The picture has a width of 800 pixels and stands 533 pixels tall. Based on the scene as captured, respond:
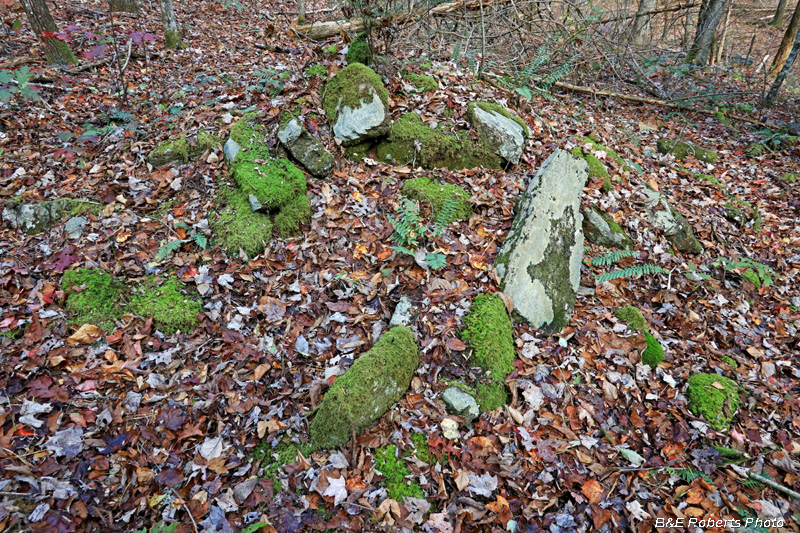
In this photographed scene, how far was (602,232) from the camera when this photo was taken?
546cm

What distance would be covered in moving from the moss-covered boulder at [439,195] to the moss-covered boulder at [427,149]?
52 cm

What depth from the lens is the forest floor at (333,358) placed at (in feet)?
10.1

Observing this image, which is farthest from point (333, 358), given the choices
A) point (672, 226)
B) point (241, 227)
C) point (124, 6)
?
point (124, 6)

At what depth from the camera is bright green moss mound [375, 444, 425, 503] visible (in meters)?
3.12

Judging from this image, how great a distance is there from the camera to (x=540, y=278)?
4.50 meters

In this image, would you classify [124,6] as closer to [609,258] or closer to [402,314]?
[402,314]

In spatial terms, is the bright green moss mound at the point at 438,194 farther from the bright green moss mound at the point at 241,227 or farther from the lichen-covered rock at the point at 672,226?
the lichen-covered rock at the point at 672,226

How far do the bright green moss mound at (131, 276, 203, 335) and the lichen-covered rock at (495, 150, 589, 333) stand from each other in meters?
3.50

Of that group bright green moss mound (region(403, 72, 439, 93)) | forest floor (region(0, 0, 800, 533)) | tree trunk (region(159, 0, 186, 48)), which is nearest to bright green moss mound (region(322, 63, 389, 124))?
forest floor (region(0, 0, 800, 533))

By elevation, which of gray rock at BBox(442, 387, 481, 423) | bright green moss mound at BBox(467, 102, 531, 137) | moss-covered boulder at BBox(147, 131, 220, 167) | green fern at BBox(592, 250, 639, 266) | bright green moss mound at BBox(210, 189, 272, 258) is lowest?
gray rock at BBox(442, 387, 481, 423)

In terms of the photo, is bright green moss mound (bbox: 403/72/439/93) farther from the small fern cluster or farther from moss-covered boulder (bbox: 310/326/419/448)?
moss-covered boulder (bbox: 310/326/419/448)

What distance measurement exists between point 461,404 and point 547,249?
220 cm

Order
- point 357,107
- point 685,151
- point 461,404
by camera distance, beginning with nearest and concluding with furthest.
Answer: point 461,404
point 357,107
point 685,151

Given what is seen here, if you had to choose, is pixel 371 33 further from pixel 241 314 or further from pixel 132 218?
pixel 241 314
